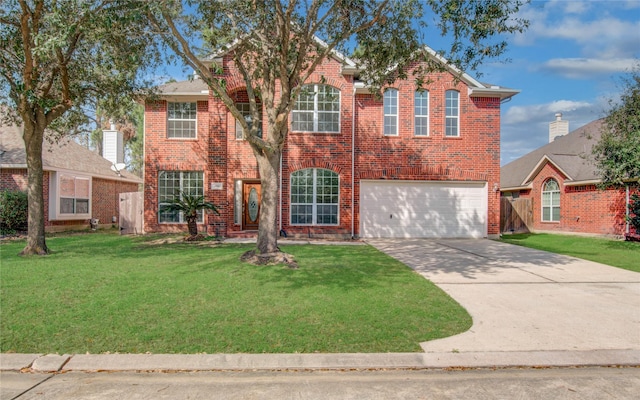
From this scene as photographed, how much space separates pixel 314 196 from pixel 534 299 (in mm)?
9932

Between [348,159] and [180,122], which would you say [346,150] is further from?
[180,122]

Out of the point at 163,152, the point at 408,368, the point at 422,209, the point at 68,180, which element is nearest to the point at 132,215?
the point at 163,152

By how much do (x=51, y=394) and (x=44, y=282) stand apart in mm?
4150

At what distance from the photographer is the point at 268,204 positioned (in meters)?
9.23

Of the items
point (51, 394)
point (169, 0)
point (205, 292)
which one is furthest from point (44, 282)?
point (169, 0)

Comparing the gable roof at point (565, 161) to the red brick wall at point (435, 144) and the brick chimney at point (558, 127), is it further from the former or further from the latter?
the red brick wall at point (435, 144)

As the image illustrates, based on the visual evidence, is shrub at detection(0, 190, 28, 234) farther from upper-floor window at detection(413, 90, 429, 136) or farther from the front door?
upper-floor window at detection(413, 90, 429, 136)

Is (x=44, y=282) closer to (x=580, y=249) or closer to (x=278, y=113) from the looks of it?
(x=278, y=113)

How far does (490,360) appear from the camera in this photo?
442 centimetres

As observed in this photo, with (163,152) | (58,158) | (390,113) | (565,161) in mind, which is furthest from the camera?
(565,161)

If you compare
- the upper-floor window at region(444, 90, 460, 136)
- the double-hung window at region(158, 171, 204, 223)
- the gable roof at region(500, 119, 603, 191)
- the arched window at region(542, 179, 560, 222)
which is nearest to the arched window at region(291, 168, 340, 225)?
the double-hung window at region(158, 171, 204, 223)

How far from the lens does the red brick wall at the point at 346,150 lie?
15.6 m

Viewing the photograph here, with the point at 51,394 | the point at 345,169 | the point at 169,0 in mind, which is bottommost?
the point at 51,394

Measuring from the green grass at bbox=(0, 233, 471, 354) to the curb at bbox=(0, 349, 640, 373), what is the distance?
0.16 metres
